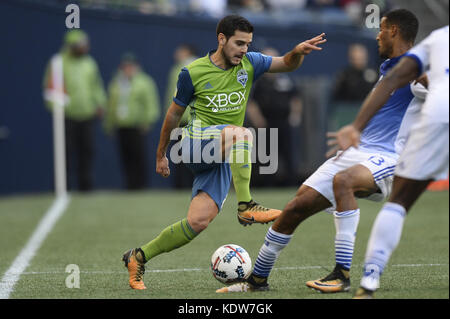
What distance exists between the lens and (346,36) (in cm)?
1934

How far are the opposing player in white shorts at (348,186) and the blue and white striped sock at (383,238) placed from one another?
0.89 meters

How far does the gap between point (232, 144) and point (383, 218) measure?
1.65 metres

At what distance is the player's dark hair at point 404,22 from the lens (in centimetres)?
639

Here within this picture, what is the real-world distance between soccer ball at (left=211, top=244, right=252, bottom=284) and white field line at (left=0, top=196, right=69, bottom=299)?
1.61m

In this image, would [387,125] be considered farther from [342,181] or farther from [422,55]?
[422,55]

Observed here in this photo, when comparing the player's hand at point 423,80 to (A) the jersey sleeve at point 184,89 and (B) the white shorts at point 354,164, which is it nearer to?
(B) the white shorts at point 354,164

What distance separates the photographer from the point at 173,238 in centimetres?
686

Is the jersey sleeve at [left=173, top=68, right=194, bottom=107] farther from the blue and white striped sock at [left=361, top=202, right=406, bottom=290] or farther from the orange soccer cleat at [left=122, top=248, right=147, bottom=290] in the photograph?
the blue and white striped sock at [left=361, top=202, right=406, bottom=290]

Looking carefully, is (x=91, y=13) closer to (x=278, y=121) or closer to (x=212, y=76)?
(x=278, y=121)

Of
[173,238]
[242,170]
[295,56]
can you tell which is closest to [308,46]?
[295,56]

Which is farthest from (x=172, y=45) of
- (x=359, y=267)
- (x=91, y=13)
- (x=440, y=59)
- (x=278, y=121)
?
(x=440, y=59)

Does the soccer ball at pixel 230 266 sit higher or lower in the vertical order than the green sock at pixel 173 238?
lower

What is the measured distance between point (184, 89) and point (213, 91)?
224 millimetres

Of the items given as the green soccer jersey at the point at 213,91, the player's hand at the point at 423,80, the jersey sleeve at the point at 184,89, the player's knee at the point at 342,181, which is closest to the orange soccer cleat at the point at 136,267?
the green soccer jersey at the point at 213,91
